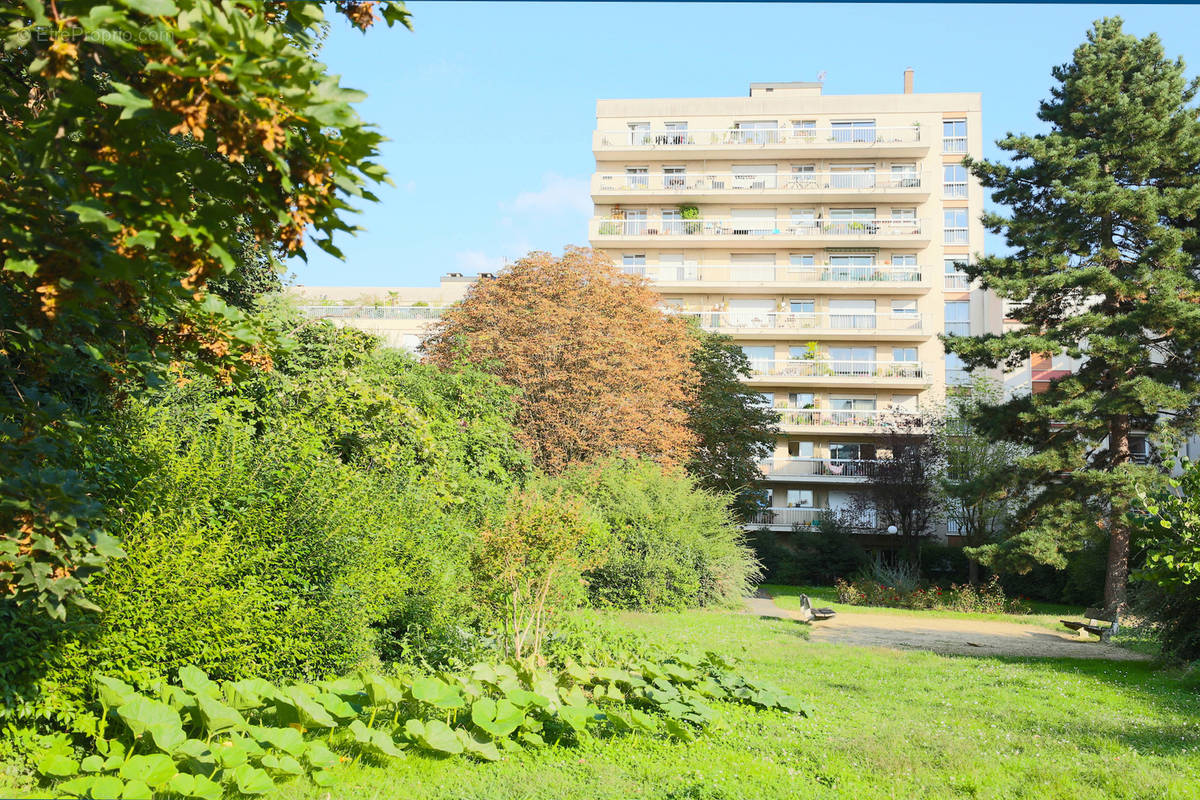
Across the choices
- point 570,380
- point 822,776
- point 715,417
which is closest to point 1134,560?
point 715,417

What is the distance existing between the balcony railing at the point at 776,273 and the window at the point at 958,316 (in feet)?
27.3

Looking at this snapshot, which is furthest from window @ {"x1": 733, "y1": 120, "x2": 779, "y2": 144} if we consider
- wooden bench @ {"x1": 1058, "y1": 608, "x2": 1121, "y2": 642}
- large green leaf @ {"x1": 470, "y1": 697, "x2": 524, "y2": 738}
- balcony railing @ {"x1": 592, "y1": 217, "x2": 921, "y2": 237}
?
large green leaf @ {"x1": 470, "y1": 697, "x2": 524, "y2": 738}

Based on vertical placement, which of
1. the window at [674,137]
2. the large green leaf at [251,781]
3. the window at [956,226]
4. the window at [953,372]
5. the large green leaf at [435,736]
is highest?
the window at [674,137]

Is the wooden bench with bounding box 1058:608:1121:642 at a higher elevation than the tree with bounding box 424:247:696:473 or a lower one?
lower

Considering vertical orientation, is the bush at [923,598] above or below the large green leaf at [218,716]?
below

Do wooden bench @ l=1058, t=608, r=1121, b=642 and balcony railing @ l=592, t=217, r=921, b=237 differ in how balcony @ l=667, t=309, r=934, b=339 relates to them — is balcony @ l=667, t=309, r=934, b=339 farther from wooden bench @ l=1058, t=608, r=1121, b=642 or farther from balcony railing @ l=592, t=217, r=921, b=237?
wooden bench @ l=1058, t=608, r=1121, b=642

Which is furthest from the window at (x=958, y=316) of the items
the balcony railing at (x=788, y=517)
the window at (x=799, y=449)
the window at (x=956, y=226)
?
the balcony railing at (x=788, y=517)

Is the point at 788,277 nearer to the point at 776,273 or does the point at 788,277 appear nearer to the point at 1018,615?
the point at 776,273

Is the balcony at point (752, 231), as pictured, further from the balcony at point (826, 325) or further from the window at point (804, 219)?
the balcony at point (826, 325)

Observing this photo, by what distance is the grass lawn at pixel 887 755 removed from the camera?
19.8 ft

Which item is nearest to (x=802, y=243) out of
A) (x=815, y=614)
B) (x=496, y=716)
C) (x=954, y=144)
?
(x=954, y=144)

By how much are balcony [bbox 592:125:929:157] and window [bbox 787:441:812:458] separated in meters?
14.2

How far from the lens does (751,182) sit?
44.8 metres

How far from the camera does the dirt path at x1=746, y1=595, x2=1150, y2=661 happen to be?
15.9m
